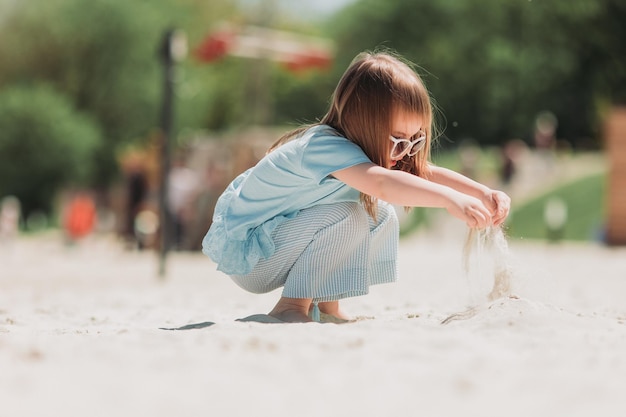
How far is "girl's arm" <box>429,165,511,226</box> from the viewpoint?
3.39 meters

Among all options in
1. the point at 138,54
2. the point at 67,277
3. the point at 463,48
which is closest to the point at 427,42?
the point at 463,48

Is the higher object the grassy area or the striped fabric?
the striped fabric

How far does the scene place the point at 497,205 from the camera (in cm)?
339

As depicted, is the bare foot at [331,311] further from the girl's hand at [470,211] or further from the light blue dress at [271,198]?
the girl's hand at [470,211]

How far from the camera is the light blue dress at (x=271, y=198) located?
3.42m

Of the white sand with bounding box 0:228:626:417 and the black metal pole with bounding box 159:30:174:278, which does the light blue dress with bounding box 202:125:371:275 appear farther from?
the black metal pole with bounding box 159:30:174:278

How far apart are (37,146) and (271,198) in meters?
26.7

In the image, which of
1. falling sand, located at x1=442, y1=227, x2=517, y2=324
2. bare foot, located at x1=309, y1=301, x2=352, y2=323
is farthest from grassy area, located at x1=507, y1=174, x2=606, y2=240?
bare foot, located at x1=309, y1=301, x2=352, y2=323

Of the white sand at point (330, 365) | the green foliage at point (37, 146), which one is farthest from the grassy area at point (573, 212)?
the green foliage at point (37, 146)

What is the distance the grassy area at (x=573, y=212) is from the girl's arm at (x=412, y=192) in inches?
508

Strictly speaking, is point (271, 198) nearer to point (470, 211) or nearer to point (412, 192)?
point (412, 192)

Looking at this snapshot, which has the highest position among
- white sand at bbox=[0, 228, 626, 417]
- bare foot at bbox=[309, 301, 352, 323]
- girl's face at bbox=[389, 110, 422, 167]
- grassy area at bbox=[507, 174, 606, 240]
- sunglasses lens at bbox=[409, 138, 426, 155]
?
girl's face at bbox=[389, 110, 422, 167]

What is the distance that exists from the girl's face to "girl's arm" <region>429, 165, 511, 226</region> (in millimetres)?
281

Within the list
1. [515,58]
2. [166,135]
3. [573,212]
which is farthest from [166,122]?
[515,58]
